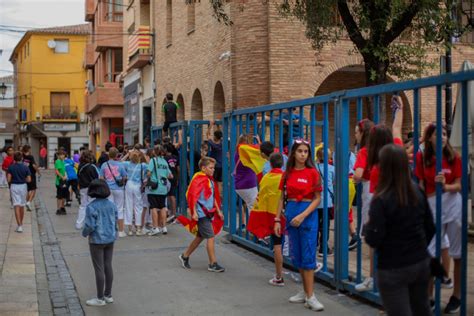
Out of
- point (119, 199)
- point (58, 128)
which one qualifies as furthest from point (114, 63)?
point (119, 199)

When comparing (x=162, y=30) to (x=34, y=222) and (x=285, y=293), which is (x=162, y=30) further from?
(x=285, y=293)

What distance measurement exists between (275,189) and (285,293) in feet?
4.18

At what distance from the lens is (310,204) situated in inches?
288

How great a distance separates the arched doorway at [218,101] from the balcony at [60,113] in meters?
40.9

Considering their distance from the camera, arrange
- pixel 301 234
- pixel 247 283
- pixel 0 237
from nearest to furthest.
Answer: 1. pixel 301 234
2. pixel 247 283
3. pixel 0 237

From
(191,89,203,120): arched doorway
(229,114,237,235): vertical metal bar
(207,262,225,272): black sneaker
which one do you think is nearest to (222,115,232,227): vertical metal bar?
(229,114,237,235): vertical metal bar

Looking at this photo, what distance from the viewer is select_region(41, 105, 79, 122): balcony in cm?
5891

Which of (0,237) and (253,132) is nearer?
(253,132)

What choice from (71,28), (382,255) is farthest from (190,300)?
(71,28)

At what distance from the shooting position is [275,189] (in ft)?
27.8

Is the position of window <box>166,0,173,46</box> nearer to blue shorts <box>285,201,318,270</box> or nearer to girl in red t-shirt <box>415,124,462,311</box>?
blue shorts <box>285,201,318,270</box>

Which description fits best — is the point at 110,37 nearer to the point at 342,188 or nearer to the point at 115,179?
the point at 115,179

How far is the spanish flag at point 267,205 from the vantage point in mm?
8430

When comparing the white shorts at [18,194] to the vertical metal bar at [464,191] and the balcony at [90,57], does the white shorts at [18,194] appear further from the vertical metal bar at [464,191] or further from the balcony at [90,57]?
the balcony at [90,57]
